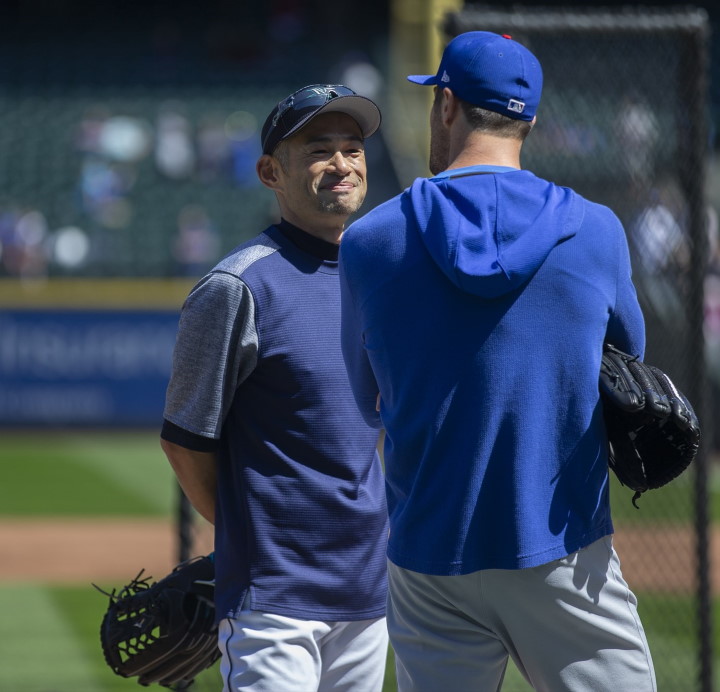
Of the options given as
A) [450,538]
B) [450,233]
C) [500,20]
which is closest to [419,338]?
[450,233]

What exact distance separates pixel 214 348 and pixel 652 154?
2859 millimetres

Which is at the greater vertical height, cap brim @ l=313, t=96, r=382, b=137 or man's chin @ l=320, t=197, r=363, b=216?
cap brim @ l=313, t=96, r=382, b=137

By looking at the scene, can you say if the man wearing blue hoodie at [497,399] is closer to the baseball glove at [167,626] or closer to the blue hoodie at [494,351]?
the blue hoodie at [494,351]

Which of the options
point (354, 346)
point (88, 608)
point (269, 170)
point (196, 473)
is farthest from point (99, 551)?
point (354, 346)

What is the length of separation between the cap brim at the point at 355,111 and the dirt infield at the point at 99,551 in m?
4.06

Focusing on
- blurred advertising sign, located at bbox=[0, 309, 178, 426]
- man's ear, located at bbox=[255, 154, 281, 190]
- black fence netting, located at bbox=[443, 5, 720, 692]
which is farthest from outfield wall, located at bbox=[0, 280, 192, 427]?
man's ear, located at bbox=[255, 154, 281, 190]

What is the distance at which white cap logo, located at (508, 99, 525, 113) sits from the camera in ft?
7.86

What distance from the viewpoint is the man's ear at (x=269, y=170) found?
296 centimetres

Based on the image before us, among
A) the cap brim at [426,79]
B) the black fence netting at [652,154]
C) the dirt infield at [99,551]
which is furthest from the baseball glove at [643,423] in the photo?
the dirt infield at [99,551]

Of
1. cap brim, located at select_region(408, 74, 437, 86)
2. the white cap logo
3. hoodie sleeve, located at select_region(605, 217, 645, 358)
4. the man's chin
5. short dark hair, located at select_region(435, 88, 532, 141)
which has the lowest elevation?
hoodie sleeve, located at select_region(605, 217, 645, 358)

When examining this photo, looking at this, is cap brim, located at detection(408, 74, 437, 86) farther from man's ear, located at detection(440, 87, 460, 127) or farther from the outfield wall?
the outfield wall

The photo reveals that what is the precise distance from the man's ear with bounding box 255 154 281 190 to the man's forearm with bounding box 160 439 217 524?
681 mm

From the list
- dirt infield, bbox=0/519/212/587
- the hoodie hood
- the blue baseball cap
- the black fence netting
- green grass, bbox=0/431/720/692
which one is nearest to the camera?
the hoodie hood

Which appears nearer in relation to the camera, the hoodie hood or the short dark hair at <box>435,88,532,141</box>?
the hoodie hood
